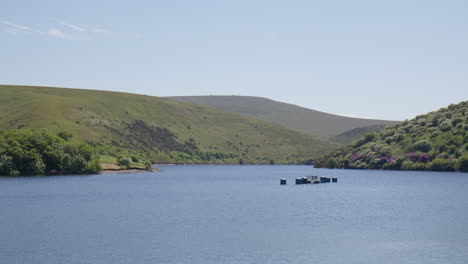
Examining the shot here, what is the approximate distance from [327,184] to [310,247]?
88182 millimetres

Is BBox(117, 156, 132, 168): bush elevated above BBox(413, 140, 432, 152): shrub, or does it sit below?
below

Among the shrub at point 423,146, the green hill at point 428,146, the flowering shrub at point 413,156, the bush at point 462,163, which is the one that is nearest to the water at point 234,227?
the bush at point 462,163

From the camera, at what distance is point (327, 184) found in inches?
5369

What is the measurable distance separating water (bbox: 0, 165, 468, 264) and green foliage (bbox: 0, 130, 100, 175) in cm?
4351

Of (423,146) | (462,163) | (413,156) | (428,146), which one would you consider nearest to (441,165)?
(462,163)

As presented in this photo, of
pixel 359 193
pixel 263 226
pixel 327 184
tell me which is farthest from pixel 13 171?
pixel 263 226

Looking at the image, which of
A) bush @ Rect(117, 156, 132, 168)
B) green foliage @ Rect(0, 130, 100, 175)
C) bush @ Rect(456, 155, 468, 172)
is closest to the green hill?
bush @ Rect(456, 155, 468, 172)

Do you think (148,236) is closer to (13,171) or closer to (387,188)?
(387,188)

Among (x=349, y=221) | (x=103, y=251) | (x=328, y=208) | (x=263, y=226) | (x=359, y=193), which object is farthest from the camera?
(x=359, y=193)

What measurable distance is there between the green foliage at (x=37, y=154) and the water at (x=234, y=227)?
1713 inches

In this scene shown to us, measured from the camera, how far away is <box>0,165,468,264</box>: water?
4619 centimetres

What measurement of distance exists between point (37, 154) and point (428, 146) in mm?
110912

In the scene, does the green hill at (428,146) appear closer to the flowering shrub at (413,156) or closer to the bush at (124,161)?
the flowering shrub at (413,156)

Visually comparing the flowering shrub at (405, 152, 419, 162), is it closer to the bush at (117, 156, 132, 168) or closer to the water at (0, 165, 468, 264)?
the water at (0, 165, 468, 264)
